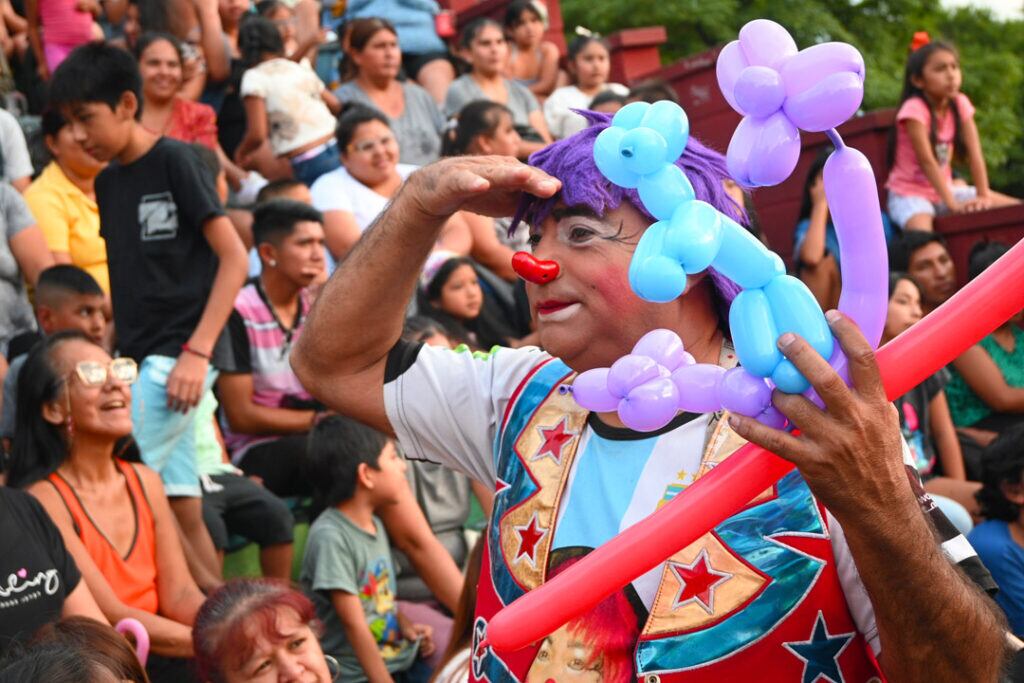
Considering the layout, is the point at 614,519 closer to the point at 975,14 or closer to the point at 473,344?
the point at 473,344

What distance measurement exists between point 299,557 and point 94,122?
1.78m

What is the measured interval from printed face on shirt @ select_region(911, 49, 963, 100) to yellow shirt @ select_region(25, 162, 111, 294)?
4906 millimetres

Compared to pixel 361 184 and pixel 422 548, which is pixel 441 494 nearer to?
pixel 422 548

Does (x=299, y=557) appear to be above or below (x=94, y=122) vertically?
below

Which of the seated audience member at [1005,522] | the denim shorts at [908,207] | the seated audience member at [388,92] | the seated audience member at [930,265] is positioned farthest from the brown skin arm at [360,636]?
the denim shorts at [908,207]

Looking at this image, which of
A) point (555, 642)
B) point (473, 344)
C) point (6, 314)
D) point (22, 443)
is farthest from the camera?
point (473, 344)

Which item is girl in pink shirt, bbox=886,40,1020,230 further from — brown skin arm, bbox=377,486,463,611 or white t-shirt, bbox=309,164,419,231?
brown skin arm, bbox=377,486,463,611

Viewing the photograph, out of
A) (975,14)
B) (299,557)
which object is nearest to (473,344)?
(299,557)

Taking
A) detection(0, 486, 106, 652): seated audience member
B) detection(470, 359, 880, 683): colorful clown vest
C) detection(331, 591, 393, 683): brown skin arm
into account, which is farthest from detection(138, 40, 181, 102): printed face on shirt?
detection(470, 359, 880, 683): colorful clown vest

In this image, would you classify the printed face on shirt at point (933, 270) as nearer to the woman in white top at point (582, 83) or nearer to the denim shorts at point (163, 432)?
the woman in white top at point (582, 83)

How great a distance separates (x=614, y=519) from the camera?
6.59 feet

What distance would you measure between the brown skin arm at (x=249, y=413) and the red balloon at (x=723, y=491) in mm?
3631

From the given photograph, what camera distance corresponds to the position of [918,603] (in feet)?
5.45

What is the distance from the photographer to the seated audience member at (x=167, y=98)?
658cm
